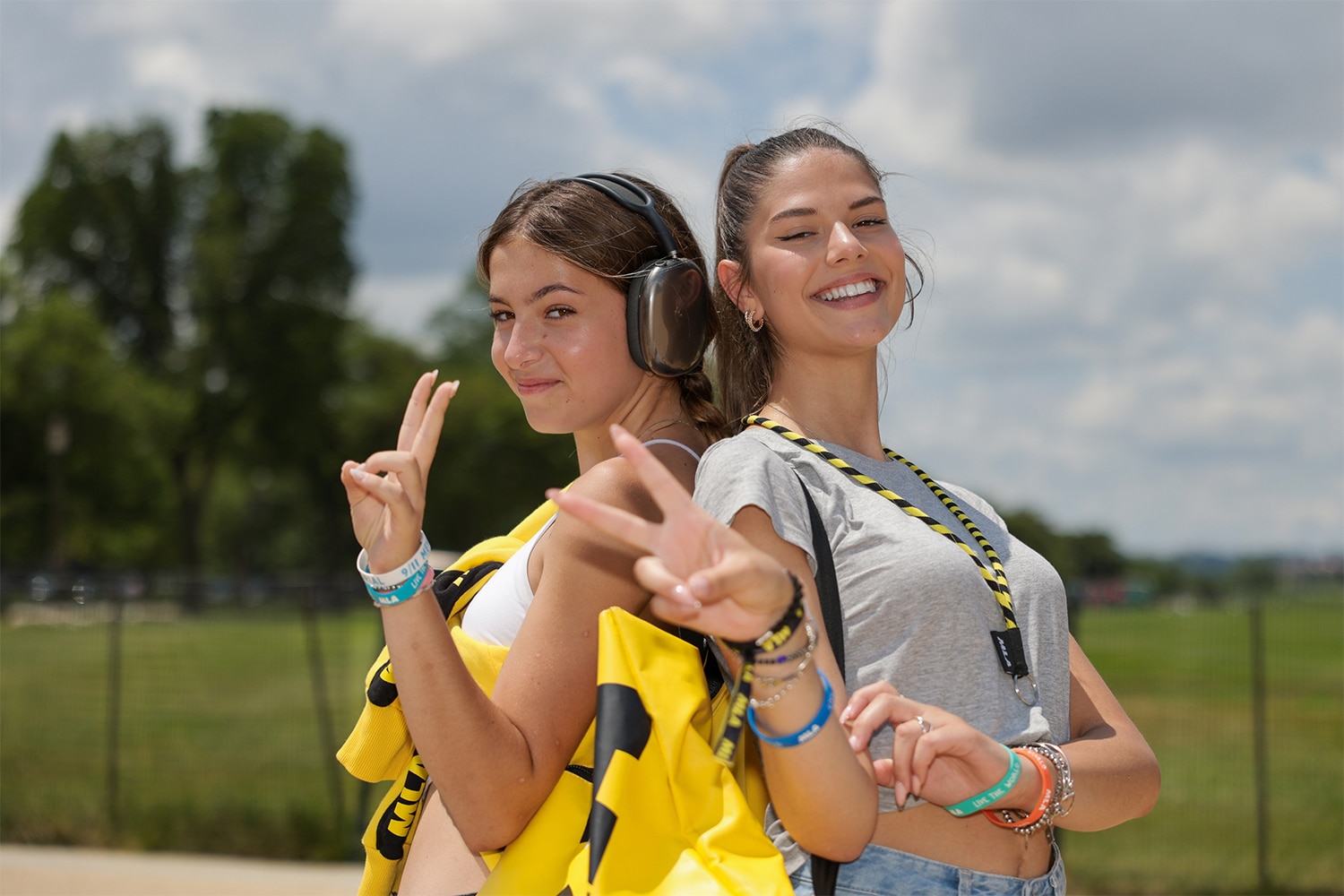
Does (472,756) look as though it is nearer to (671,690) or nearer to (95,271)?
(671,690)

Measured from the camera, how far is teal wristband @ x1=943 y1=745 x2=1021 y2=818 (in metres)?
1.91

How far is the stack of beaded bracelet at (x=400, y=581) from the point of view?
6.46 feet

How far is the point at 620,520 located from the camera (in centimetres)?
162

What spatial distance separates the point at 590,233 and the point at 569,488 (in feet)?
2.04

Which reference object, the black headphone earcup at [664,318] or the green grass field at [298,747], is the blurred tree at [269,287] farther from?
the black headphone earcup at [664,318]

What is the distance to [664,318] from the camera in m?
2.35

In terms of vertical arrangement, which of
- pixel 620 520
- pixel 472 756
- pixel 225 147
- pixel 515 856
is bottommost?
pixel 515 856

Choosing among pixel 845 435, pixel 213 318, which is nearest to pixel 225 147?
pixel 213 318

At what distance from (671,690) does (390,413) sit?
4714 centimetres

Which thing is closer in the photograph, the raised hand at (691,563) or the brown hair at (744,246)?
the raised hand at (691,563)

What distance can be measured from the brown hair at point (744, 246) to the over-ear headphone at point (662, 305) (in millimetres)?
61

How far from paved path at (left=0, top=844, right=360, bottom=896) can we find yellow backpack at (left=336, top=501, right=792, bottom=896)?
6605 millimetres

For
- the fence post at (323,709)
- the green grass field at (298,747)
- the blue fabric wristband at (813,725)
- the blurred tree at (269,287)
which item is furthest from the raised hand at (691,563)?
the blurred tree at (269,287)

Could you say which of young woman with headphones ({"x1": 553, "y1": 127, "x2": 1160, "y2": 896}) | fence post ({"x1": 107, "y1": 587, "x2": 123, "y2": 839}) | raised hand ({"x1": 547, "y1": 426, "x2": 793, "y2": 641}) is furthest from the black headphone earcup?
fence post ({"x1": 107, "y1": 587, "x2": 123, "y2": 839})
